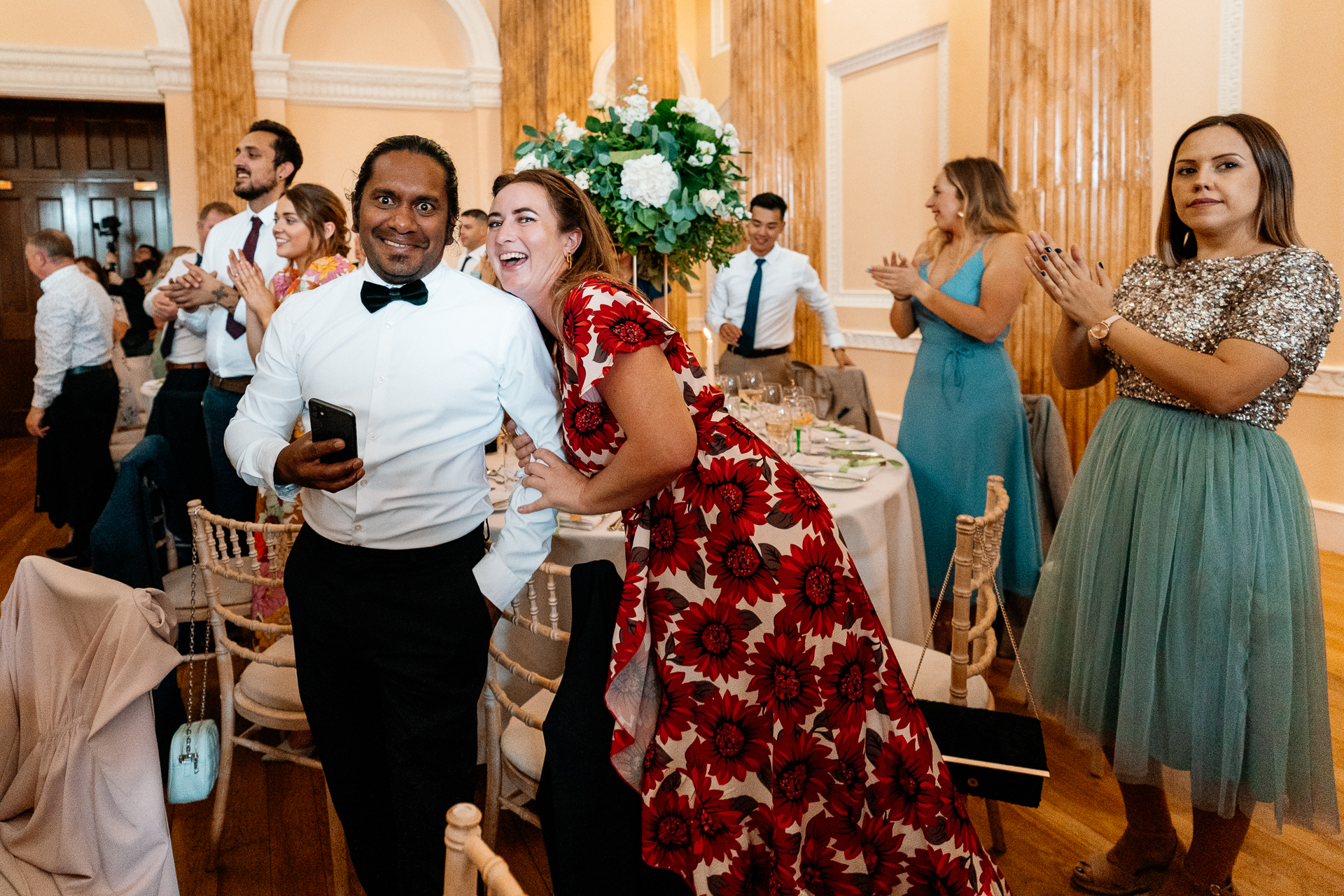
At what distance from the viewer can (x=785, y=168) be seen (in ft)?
21.0

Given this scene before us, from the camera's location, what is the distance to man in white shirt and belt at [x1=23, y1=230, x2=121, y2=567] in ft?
16.7

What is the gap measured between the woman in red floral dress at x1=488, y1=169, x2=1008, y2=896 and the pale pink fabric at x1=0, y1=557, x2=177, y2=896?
0.76 m

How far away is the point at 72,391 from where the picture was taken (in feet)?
17.1

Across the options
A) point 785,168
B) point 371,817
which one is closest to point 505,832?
point 371,817

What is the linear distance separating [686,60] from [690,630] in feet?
35.1

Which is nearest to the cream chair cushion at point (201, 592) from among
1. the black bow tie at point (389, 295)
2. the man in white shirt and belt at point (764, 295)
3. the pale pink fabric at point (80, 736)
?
the pale pink fabric at point (80, 736)

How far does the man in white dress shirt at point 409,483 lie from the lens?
170 cm

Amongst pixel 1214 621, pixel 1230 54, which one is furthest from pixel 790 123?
pixel 1214 621

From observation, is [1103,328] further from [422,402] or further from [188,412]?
[188,412]

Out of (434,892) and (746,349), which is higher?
(746,349)

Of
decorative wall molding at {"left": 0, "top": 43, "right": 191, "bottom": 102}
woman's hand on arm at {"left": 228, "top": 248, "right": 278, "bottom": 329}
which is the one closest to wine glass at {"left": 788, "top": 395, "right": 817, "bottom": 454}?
woman's hand on arm at {"left": 228, "top": 248, "right": 278, "bottom": 329}

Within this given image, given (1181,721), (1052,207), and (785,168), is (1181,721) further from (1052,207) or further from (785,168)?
(785,168)

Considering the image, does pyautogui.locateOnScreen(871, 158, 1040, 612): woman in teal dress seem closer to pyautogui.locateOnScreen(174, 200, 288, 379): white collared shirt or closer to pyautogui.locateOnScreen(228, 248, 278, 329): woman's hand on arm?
pyautogui.locateOnScreen(228, 248, 278, 329): woman's hand on arm

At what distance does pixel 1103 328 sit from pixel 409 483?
60.8 inches
